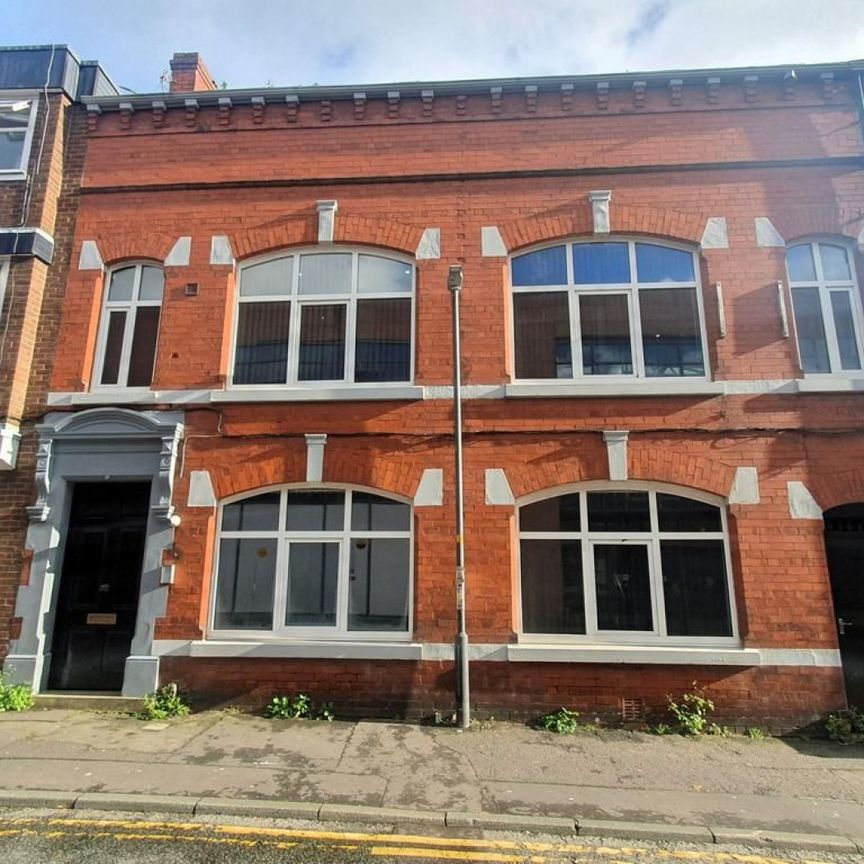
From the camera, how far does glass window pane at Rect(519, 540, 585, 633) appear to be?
7832mm

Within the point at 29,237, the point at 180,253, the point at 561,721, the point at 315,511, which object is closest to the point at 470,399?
the point at 315,511

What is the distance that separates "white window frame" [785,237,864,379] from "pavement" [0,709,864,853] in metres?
4.73

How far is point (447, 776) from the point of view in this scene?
5.75 meters

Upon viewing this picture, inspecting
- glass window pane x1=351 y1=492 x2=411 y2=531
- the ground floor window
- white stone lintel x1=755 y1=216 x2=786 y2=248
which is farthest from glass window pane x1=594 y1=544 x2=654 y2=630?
white stone lintel x1=755 y1=216 x2=786 y2=248

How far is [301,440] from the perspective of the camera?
831 centimetres

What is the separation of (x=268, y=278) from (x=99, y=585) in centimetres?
501

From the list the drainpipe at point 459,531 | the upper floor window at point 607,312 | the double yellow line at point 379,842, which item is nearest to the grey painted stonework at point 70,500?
the double yellow line at point 379,842

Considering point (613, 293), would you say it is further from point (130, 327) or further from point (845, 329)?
point (130, 327)

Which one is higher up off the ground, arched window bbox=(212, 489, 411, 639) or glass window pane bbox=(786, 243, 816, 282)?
glass window pane bbox=(786, 243, 816, 282)

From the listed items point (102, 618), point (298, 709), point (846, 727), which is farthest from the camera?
point (102, 618)

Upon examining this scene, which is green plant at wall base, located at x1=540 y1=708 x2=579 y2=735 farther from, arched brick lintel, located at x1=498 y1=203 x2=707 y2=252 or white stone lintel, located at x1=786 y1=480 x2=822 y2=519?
arched brick lintel, located at x1=498 y1=203 x2=707 y2=252

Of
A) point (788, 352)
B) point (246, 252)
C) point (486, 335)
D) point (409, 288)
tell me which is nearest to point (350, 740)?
point (486, 335)

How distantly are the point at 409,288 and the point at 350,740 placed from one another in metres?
6.00

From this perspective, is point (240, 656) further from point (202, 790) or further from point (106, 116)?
point (106, 116)
